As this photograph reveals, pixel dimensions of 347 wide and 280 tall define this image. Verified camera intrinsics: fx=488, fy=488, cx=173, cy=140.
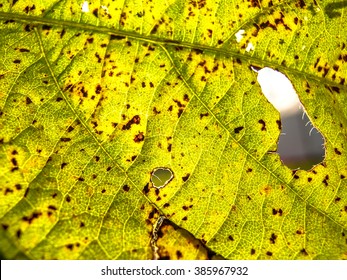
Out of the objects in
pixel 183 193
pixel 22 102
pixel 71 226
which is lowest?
pixel 71 226

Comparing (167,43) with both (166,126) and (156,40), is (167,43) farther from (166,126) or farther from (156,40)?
(166,126)

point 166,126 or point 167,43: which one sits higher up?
point 167,43

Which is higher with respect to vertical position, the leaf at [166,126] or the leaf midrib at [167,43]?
the leaf midrib at [167,43]

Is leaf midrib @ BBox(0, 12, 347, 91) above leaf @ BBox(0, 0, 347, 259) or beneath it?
above

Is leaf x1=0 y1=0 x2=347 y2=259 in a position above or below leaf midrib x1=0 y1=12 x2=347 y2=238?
below

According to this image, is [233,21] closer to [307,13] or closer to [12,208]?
[307,13]

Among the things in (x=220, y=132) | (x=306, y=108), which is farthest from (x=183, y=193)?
(x=306, y=108)

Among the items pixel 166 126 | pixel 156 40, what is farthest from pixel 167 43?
pixel 166 126

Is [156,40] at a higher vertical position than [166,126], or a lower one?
higher
